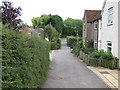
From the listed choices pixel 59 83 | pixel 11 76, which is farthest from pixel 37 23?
pixel 11 76

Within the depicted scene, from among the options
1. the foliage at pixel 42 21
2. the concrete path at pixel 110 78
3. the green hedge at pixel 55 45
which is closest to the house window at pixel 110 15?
the concrete path at pixel 110 78

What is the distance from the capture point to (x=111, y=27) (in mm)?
13992

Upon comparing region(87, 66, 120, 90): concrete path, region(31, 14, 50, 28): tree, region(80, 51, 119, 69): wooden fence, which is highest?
region(31, 14, 50, 28): tree

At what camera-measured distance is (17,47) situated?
3.68 meters

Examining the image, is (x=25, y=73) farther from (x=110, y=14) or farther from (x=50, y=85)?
(x=110, y=14)

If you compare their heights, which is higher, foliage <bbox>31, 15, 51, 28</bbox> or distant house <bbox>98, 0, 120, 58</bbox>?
foliage <bbox>31, 15, 51, 28</bbox>

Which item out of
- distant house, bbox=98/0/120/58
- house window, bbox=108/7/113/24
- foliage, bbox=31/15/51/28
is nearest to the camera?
distant house, bbox=98/0/120/58

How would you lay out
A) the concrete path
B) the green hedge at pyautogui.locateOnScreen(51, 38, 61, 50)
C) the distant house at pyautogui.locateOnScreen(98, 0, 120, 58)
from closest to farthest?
the concrete path < the distant house at pyautogui.locateOnScreen(98, 0, 120, 58) < the green hedge at pyautogui.locateOnScreen(51, 38, 61, 50)

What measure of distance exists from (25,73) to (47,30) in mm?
37300

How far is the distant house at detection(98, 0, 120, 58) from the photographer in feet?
41.2

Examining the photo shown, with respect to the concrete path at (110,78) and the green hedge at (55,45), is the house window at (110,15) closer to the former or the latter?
the concrete path at (110,78)

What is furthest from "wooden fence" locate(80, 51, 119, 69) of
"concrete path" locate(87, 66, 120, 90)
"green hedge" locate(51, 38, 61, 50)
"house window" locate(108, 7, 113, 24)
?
"green hedge" locate(51, 38, 61, 50)

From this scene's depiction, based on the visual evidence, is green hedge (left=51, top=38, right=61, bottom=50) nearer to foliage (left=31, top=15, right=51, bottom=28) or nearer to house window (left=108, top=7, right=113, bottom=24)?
house window (left=108, top=7, right=113, bottom=24)

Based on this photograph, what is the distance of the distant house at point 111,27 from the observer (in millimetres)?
12570
